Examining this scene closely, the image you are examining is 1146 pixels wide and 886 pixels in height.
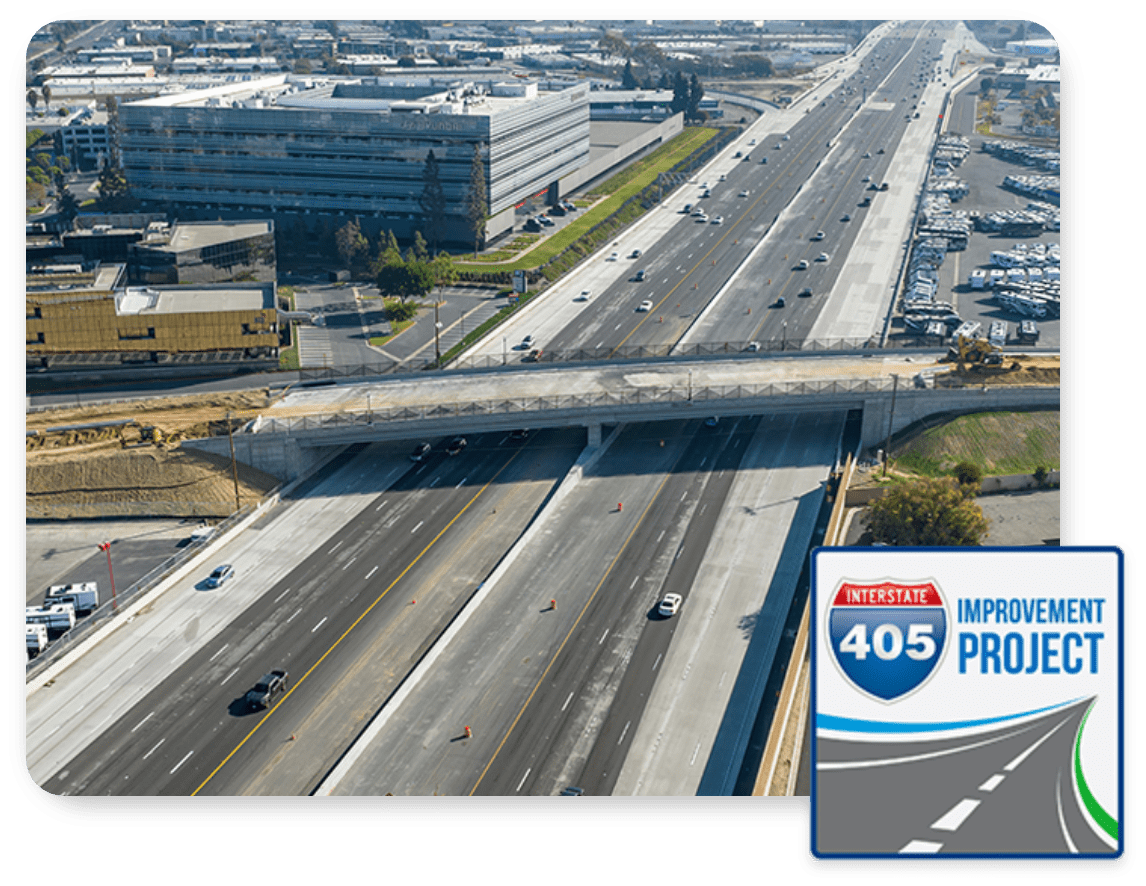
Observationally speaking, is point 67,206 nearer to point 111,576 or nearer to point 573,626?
point 111,576

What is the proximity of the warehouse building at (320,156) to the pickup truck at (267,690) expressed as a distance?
101419 mm

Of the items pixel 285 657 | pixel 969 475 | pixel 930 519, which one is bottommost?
pixel 285 657

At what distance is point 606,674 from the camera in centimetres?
6481

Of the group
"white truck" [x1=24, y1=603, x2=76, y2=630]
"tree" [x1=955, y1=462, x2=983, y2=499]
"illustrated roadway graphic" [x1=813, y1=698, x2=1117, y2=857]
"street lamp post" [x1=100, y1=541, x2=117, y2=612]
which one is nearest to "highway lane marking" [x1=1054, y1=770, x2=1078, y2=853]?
"illustrated roadway graphic" [x1=813, y1=698, x2=1117, y2=857]

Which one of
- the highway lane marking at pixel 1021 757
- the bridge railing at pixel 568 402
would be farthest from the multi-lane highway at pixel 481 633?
the highway lane marking at pixel 1021 757

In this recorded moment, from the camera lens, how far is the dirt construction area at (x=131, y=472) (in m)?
83.8

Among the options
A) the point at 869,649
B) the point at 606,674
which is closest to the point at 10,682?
the point at 869,649

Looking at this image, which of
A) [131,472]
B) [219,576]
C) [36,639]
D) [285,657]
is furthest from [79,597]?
[131,472]

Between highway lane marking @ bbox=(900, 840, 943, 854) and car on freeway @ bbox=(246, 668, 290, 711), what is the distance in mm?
42119

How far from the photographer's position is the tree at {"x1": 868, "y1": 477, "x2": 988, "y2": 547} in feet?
247

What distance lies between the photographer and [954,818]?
93.2 feet

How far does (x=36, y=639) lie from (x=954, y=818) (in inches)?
2283

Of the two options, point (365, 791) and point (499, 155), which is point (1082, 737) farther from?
point (499, 155)

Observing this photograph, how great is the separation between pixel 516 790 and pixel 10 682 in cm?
2884
